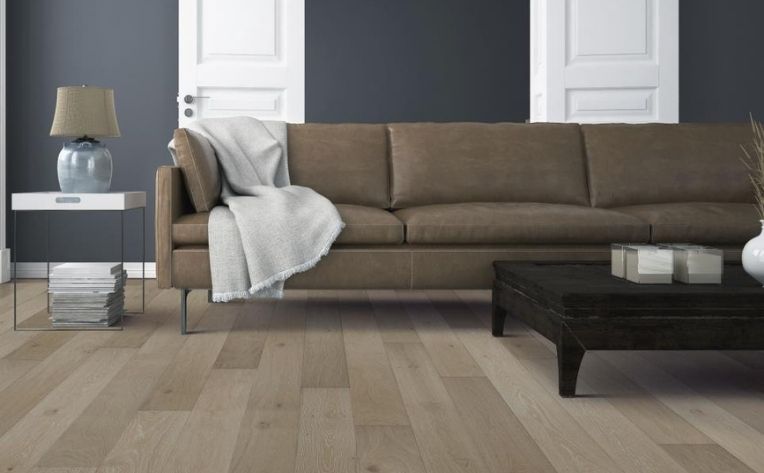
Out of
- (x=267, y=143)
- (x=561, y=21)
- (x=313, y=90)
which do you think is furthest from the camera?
(x=313, y=90)

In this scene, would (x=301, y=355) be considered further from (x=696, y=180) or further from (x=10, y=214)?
(x=10, y=214)

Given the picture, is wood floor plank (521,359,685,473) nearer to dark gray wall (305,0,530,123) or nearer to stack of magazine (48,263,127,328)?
stack of magazine (48,263,127,328)

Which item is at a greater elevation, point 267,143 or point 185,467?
point 267,143

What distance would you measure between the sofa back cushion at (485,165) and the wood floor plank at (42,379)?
5.00ft

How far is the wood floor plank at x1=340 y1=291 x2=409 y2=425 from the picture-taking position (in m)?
2.10

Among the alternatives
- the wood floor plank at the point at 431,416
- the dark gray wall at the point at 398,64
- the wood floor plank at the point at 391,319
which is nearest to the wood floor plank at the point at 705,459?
the wood floor plank at the point at 431,416

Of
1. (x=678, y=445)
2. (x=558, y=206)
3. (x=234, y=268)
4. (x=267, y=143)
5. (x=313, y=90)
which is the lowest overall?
(x=678, y=445)

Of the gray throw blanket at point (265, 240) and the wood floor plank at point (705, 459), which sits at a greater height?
the gray throw blanket at point (265, 240)

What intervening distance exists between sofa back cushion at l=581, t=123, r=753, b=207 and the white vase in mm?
1438

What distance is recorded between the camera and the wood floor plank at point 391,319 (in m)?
3.21

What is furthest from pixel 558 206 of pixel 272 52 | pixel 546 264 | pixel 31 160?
pixel 31 160

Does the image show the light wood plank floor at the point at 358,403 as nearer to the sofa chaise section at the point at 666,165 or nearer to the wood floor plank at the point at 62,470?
the wood floor plank at the point at 62,470

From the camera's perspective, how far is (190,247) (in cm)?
330

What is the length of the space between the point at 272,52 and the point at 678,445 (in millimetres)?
3692
